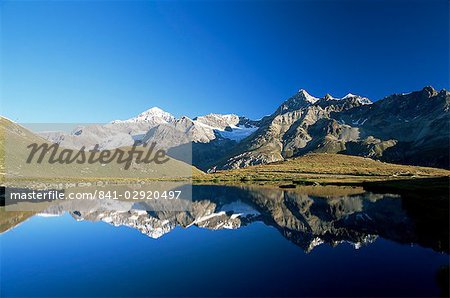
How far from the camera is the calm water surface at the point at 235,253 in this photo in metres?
33.7

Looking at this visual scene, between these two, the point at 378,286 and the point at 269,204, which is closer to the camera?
the point at 378,286

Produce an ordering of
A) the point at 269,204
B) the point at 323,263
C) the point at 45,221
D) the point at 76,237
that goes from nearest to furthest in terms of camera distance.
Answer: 1. the point at 323,263
2. the point at 76,237
3. the point at 45,221
4. the point at 269,204

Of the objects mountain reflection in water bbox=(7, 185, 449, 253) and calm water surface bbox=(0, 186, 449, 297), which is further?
mountain reflection in water bbox=(7, 185, 449, 253)

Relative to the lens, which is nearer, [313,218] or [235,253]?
[235,253]

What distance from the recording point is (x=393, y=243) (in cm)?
4900

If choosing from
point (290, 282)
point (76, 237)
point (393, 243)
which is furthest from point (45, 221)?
point (393, 243)

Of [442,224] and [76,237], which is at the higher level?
[442,224]

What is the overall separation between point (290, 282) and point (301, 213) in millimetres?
49059

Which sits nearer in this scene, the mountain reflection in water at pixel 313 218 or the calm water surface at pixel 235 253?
the calm water surface at pixel 235 253

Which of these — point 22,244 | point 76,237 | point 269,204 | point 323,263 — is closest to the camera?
point 323,263

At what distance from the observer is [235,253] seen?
4872 cm

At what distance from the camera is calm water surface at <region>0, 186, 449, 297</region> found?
3369 cm

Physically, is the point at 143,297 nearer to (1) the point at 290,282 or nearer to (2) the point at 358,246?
(1) the point at 290,282

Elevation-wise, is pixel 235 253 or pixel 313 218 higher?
pixel 313 218
